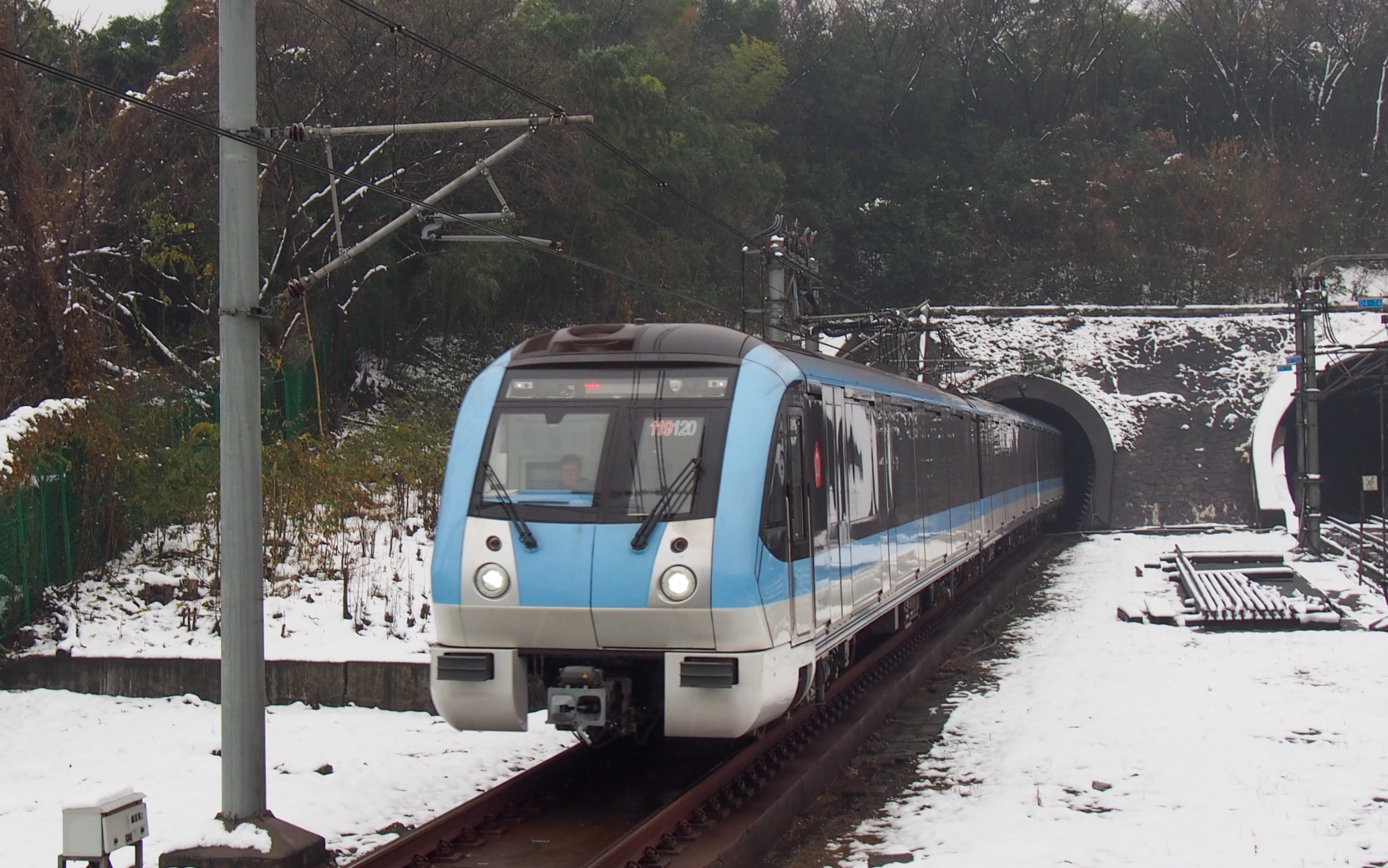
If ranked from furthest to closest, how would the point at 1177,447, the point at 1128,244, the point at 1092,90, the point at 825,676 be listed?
1. the point at 1092,90
2. the point at 1128,244
3. the point at 1177,447
4. the point at 825,676

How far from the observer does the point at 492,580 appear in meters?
8.06

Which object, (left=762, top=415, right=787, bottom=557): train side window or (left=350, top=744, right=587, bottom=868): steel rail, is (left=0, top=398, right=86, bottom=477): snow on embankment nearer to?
(left=350, top=744, right=587, bottom=868): steel rail

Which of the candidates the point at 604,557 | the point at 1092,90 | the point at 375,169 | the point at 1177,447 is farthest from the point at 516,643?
the point at 1092,90

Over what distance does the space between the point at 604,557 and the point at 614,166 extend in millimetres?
25118

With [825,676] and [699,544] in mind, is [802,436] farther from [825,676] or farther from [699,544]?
[825,676]

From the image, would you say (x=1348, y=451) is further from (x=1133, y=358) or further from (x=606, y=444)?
(x=606, y=444)

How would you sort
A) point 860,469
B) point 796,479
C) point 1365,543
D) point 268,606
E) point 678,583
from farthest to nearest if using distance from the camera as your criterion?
point 1365,543 → point 268,606 → point 860,469 → point 796,479 → point 678,583

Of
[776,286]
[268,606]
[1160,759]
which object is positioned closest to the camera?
[1160,759]

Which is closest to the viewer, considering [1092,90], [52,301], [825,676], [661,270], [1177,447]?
[825,676]

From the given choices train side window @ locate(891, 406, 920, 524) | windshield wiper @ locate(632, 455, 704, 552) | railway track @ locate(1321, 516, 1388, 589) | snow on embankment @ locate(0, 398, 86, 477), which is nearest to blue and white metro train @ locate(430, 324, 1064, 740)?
Result: windshield wiper @ locate(632, 455, 704, 552)

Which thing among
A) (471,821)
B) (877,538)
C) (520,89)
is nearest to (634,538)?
(471,821)

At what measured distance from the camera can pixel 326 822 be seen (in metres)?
8.18

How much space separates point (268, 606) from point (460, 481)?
551 cm

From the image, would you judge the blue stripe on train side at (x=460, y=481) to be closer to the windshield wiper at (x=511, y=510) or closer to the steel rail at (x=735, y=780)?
the windshield wiper at (x=511, y=510)
